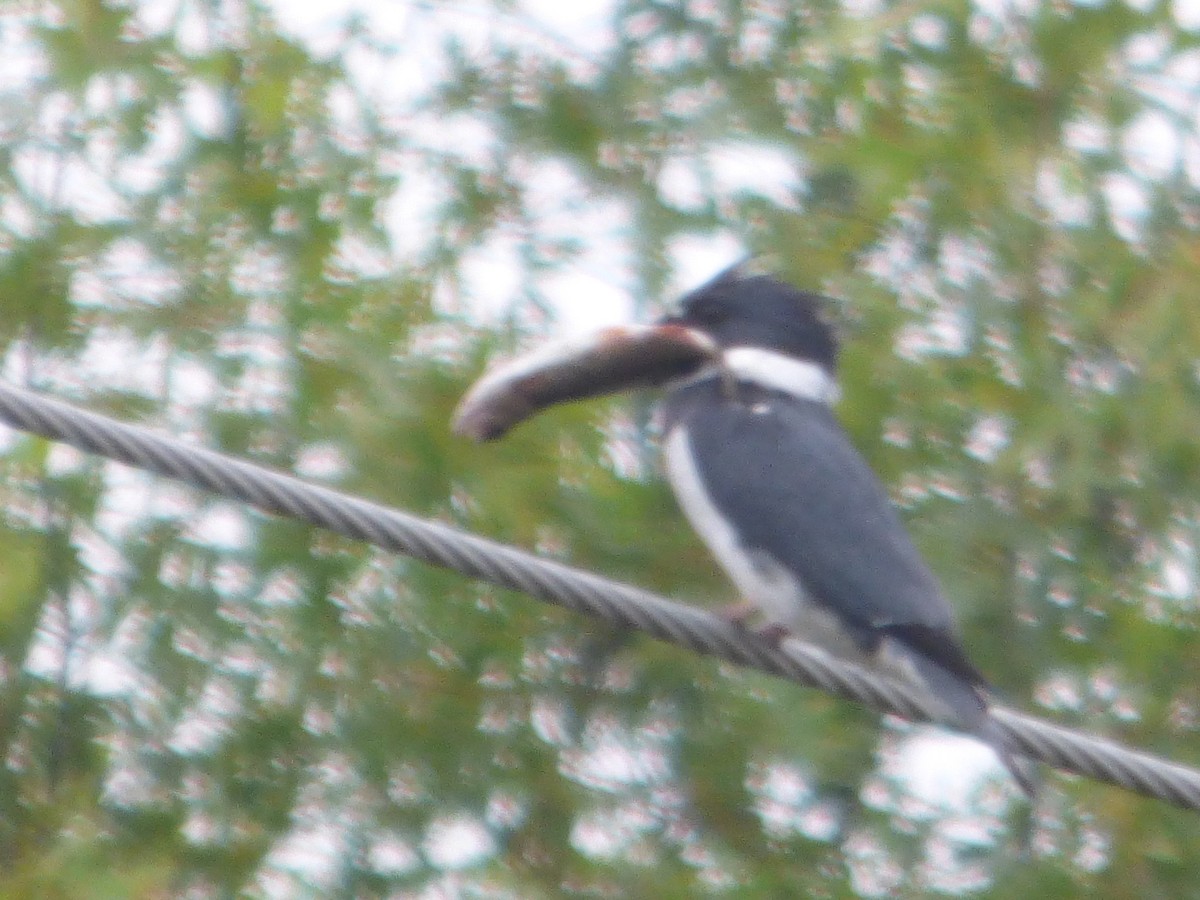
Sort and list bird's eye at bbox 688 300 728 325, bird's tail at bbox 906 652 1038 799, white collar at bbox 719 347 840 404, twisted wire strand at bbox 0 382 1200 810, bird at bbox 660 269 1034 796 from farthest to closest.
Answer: bird's eye at bbox 688 300 728 325
white collar at bbox 719 347 840 404
bird at bbox 660 269 1034 796
bird's tail at bbox 906 652 1038 799
twisted wire strand at bbox 0 382 1200 810

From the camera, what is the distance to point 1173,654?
4.08 metres

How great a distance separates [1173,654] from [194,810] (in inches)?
69.8

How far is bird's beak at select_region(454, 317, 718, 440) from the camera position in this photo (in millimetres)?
3270

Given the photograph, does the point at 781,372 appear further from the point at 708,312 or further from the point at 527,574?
the point at 527,574

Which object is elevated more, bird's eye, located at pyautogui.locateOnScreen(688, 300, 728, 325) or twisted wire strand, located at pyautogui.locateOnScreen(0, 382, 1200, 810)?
twisted wire strand, located at pyautogui.locateOnScreen(0, 382, 1200, 810)

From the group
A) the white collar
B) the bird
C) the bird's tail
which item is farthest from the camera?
the white collar

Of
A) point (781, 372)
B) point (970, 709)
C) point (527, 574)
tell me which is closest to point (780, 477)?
point (781, 372)

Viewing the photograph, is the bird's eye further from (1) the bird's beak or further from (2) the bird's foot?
(2) the bird's foot

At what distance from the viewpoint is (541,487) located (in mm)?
A: 3986

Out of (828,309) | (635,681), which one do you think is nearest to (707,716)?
(635,681)

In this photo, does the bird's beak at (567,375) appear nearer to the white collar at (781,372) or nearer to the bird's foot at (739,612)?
the white collar at (781,372)

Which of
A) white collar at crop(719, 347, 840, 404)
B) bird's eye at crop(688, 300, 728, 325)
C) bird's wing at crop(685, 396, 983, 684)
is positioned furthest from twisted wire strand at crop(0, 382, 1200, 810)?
bird's eye at crop(688, 300, 728, 325)

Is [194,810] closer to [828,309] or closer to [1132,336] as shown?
[828,309]

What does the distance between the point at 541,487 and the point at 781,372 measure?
1.52ft
